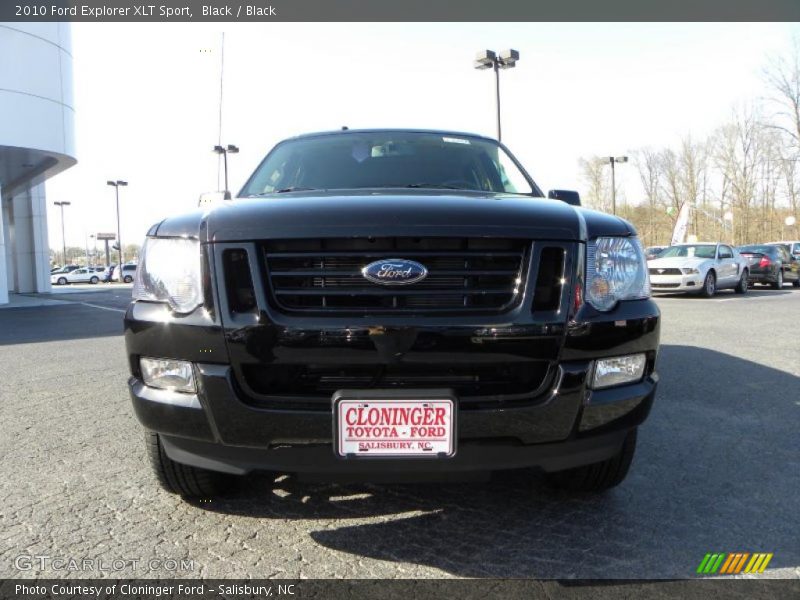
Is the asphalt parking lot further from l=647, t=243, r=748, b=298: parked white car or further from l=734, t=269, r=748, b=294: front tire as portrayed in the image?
l=734, t=269, r=748, b=294: front tire

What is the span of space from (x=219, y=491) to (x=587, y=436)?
60.9 inches

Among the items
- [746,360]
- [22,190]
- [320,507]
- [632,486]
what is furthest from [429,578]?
[22,190]

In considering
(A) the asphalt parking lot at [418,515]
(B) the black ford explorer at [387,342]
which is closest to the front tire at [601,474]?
(A) the asphalt parking lot at [418,515]

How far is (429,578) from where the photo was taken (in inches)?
81.6

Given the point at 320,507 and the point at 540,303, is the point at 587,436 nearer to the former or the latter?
the point at 540,303

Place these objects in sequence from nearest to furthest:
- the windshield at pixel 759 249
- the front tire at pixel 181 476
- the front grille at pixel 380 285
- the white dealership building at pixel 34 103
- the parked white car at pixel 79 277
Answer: the front grille at pixel 380 285 → the front tire at pixel 181 476 → the white dealership building at pixel 34 103 → the windshield at pixel 759 249 → the parked white car at pixel 79 277

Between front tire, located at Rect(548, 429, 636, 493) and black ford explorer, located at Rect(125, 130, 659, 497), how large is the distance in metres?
0.32

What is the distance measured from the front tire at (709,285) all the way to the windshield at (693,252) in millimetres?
646

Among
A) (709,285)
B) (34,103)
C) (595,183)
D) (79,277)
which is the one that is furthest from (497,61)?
(79,277)

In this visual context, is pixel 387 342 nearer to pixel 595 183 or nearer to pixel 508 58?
pixel 508 58

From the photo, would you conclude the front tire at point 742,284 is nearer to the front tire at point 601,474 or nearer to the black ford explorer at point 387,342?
the front tire at point 601,474

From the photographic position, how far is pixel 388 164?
11.7ft

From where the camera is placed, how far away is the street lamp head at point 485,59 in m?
18.5

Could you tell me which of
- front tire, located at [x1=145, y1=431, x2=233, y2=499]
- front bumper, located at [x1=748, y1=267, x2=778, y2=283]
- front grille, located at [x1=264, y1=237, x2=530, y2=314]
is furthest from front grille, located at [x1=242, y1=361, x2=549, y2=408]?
front bumper, located at [x1=748, y1=267, x2=778, y2=283]
